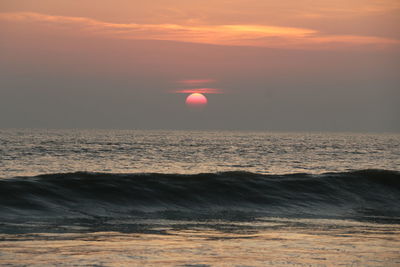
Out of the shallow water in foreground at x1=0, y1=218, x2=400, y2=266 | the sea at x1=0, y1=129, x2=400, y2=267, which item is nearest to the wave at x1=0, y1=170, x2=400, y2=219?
the sea at x1=0, y1=129, x2=400, y2=267

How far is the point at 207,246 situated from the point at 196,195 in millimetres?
10028

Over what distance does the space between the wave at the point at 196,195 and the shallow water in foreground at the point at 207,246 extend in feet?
13.1

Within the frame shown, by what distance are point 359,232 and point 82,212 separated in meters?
8.12

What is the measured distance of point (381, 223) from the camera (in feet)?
51.6

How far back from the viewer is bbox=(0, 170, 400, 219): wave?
17.7 metres

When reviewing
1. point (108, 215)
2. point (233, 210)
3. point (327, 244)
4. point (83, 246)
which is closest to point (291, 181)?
point (233, 210)

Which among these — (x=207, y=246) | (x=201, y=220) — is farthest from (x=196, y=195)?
(x=207, y=246)

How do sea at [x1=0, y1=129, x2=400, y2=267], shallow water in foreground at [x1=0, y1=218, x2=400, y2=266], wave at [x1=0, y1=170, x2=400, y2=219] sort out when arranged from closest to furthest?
1. shallow water in foreground at [x1=0, y1=218, x2=400, y2=266]
2. sea at [x1=0, y1=129, x2=400, y2=267]
3. wave at [x1=0, y1=170, x2=400, y2=219]

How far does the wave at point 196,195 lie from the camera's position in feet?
58.2

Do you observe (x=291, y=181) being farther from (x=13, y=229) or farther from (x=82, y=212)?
(x=13, y=229)

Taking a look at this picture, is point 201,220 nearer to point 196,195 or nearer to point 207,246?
point 207,246

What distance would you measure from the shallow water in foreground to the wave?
3987 millimetres

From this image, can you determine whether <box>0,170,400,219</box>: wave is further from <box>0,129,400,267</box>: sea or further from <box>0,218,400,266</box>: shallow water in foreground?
<box>0,218,400,266</box>: shallow water in foreground

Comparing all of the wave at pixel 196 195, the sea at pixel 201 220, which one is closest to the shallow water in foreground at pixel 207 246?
the sea at pixel 201 220
